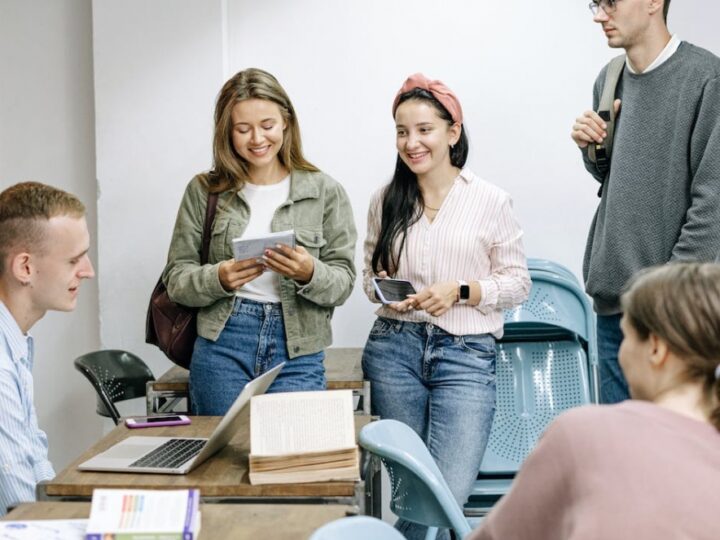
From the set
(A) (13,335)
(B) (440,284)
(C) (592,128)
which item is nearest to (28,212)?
(A) (13,335)

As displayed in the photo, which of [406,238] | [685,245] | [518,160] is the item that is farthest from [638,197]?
[518,160]

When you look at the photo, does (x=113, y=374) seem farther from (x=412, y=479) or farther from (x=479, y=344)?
(x=412, y=479)

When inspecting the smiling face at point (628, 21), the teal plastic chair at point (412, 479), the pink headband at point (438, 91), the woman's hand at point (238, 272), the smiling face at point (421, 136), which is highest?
the smiling face at point (628, 21)

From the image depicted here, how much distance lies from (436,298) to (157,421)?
98 centimetres

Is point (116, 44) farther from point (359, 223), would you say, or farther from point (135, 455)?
point (135, 455)

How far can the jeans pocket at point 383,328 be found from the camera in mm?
3559

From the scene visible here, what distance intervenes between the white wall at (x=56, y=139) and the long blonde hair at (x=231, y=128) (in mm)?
1385

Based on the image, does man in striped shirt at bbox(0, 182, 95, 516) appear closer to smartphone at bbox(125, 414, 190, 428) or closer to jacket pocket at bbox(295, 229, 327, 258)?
smartphone at bbox(125, 414, 190, 428)

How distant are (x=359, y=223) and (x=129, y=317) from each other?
1.08m

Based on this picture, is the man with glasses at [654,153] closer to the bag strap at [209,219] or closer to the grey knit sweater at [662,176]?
the grey knit sweater at [662,176]

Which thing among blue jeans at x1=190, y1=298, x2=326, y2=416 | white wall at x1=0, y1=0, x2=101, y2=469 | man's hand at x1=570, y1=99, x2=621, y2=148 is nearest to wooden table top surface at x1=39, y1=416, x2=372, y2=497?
blue jeans at x1=190, y1=298, x2=326, y2=416

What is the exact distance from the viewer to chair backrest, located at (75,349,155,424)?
399 centimetres

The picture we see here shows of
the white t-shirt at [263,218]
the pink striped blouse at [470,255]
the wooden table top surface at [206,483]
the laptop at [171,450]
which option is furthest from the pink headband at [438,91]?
the wooden table top surface at [206,483]

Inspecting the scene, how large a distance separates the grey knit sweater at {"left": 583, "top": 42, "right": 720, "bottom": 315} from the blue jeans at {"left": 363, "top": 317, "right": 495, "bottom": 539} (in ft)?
1.57
